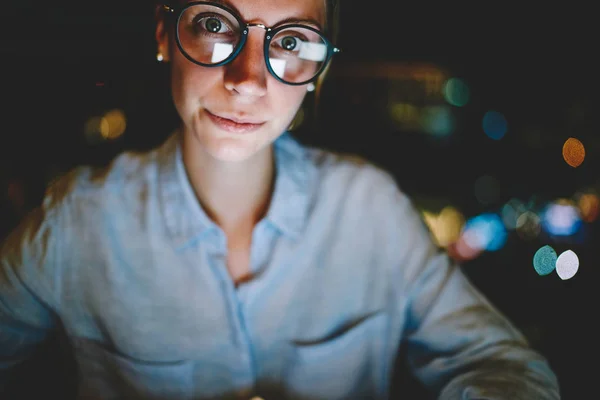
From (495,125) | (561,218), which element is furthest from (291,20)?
(561,218)

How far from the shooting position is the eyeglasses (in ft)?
3.22

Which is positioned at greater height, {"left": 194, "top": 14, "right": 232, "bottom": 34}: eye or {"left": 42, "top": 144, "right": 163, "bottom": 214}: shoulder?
{"left": 194, "top": 14, "right": 232, "bottom": 34}: eye

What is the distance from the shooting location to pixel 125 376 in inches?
49.8

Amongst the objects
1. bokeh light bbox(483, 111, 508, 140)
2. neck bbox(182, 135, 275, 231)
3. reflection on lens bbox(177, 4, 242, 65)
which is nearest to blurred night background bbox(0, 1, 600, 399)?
bokeh light bbox(483, 111, 508, 140)

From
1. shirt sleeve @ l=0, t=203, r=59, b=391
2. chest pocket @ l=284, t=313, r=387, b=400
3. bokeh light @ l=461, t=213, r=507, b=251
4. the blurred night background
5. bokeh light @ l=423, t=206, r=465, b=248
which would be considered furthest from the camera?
bokeh light @ l=423, t=206, r=465, b=248

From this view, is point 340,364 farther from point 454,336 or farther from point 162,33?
point 162,33

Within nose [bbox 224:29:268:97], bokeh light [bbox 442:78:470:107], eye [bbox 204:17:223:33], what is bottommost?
bokeh light [bbox 442:78:470:107]

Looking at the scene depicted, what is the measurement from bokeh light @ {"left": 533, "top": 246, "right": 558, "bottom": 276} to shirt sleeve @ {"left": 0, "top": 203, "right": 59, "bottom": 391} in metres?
2.67

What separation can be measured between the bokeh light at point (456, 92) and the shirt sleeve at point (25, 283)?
2.29m

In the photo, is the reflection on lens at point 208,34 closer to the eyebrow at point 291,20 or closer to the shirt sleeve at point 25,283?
the eyebrow at point 291,20

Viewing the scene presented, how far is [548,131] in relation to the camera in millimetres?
2283

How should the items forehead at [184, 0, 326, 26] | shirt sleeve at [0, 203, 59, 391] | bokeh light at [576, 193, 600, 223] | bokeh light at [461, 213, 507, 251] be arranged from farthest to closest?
bokeh light at [461, 213, 507, 251]
bokeh light at [576, 193, 600, 223]
shirt sleeve at [0, 203, 59, 391]
forehead at [184, 0, 326, 26]

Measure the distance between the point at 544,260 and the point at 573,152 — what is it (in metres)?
0.74

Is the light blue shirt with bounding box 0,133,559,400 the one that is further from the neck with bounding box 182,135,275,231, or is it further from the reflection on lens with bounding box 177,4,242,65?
the reflection on lens with bounding box 177,4,242,65
